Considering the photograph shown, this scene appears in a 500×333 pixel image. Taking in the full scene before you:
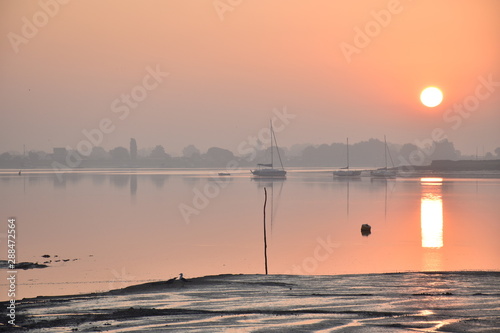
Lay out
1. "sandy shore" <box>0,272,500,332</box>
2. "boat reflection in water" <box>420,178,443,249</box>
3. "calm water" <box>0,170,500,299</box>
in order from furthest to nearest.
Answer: "boat reflection in water" <box>420,178,443,249</box> → "calm water" <box>0,170,500,299</box> → "sandy shore" <box>0,272,500,332</box>

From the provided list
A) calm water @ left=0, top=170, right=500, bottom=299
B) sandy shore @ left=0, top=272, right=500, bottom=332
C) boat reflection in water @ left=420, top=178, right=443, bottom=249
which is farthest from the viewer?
boat reflection in water @ left=420, top=178, right=443, bottom=249

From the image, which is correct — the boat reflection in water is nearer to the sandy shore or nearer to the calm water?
the calm water

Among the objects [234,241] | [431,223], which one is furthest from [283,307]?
[431,223]

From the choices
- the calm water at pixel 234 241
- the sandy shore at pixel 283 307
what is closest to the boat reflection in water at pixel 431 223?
the calm water at pixel 234 241

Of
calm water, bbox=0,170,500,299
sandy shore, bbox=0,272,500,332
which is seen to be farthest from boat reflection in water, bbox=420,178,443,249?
sandy shore, bbox=0,272,500,332

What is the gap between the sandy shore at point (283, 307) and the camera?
1733 cm

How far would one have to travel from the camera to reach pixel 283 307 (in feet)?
65.5

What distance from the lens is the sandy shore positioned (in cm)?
1733

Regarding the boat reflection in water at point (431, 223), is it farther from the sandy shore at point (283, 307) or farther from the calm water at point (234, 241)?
the sandy shore at point (283, 307)

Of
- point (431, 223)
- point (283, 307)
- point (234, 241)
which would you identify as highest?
point (431, 223)

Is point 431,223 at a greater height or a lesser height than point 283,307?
greater

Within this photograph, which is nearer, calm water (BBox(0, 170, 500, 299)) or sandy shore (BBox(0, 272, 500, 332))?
sandy shore (BBox(0, 272, 500, 332))

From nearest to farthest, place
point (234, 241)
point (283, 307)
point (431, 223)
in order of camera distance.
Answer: point (283, 307) → point (234, 241) → point (431, 223)

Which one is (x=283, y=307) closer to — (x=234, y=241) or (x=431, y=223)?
(x=234, y=241)
